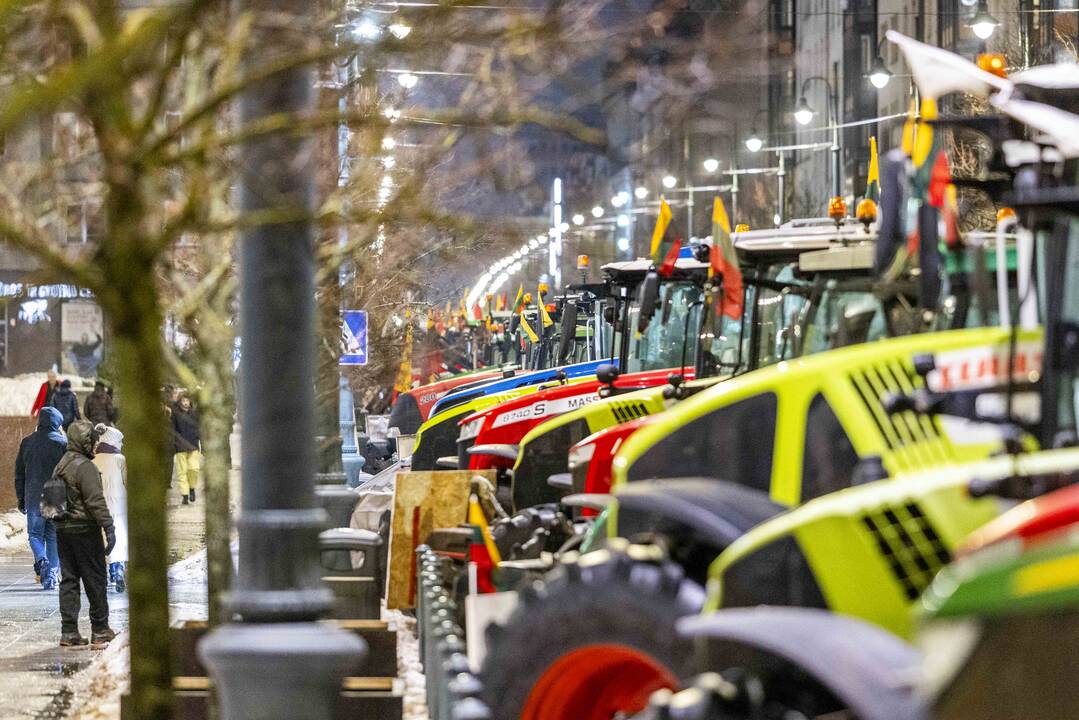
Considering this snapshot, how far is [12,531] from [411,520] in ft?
41.0

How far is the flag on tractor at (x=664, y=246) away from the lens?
49.4 feet

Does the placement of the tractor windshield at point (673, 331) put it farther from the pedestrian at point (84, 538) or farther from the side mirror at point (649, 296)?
the pedestrian at point (84, 538)

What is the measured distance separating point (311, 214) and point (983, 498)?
270 cm

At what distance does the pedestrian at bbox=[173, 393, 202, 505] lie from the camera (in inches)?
1173

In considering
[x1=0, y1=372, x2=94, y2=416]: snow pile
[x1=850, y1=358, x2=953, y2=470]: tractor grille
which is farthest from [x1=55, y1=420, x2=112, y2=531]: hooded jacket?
[x1=0, y1=372, x2=94, y2=416]: snow pile

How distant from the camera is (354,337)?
2353 cm

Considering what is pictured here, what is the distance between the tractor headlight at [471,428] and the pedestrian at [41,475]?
430 centimetres

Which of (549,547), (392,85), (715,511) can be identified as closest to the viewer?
(715,511)

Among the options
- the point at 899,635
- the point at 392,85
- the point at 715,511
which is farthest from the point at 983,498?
the point at 392,85

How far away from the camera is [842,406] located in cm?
757

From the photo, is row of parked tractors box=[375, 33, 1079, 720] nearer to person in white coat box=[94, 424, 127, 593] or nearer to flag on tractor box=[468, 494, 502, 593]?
flag on tractor box=[468, 494, 502, 593]

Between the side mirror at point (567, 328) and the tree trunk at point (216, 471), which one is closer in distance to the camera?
the tree trunk at point (216, 471)

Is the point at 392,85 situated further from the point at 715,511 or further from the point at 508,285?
the point at 508,285

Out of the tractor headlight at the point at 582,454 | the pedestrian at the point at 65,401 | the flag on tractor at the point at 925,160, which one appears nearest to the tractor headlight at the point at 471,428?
the tractor headlight at the point at 582,454
